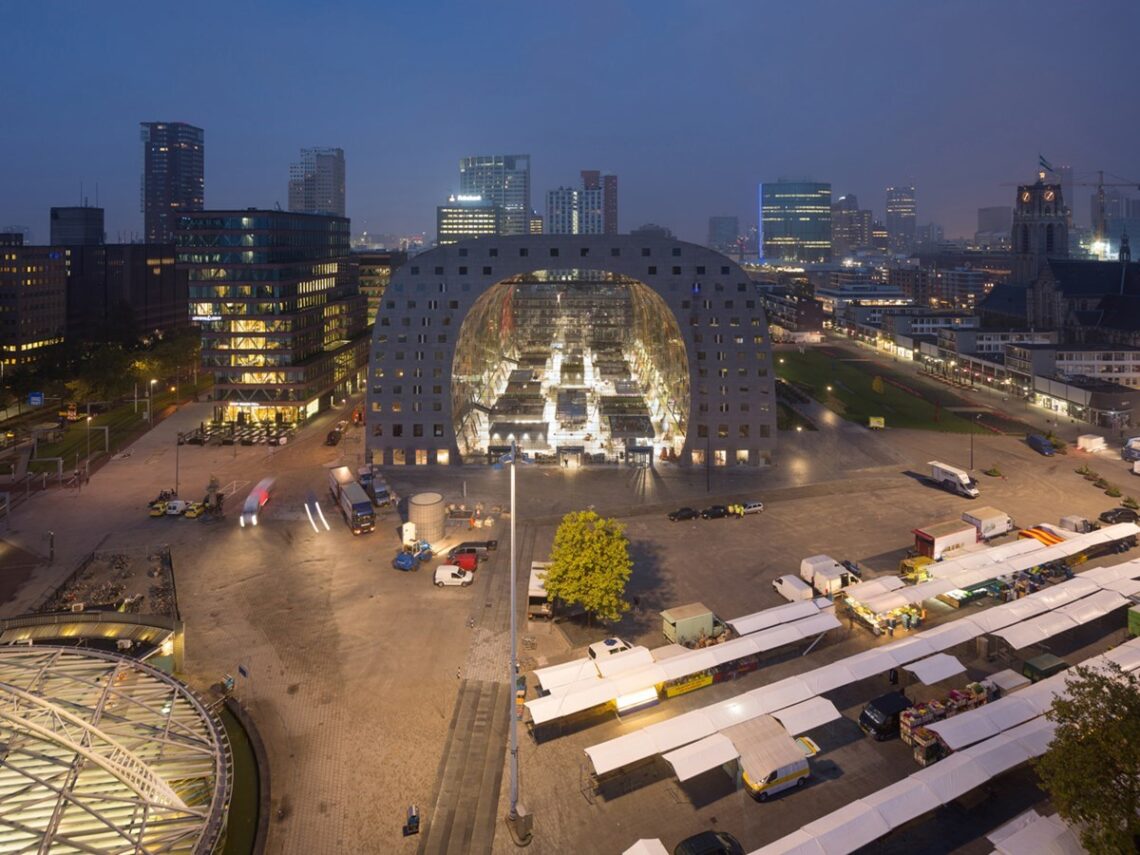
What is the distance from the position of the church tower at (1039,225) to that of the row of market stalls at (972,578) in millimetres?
142656

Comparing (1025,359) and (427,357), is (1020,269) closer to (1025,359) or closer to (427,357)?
(1025,359)

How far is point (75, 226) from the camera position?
→ 19412 centimetres

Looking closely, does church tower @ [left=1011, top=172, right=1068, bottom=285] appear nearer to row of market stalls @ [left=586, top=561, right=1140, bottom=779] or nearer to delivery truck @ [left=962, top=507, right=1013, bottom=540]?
delivery truck @ [left=962, top=507, right=1013, bottom=540]

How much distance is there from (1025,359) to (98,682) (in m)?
109

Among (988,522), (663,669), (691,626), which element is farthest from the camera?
(988,522)

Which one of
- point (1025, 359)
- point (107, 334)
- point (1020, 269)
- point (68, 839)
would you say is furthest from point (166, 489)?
point (1020, 269)

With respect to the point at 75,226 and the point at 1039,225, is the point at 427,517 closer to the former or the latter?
the point at 1039,225

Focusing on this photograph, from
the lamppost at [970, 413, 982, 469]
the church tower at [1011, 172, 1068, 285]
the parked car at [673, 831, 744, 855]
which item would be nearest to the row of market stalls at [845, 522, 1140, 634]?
the parked car at [673, 831, 744, 855]

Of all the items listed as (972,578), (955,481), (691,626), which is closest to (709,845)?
(691,626)

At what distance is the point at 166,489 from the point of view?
60.2m

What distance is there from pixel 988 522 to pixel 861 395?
5751cm

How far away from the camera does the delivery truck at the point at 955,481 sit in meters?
57.6

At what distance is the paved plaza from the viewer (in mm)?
24609

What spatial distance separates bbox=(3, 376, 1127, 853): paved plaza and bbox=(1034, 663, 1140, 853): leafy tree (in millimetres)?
4988
